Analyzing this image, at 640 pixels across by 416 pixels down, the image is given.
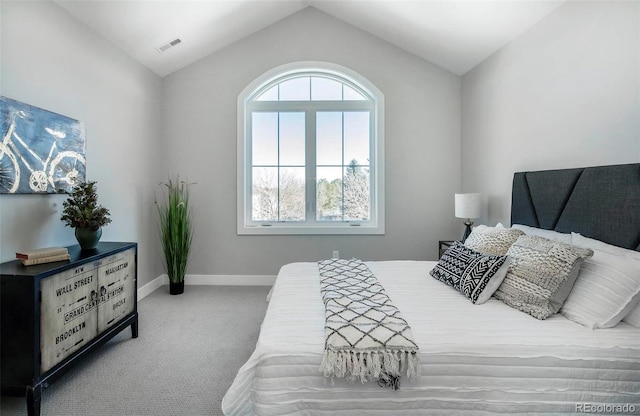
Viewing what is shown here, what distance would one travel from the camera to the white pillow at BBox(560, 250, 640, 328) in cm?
141

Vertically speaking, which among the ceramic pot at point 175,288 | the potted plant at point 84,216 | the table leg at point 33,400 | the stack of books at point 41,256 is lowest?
the table leg at point 33,400

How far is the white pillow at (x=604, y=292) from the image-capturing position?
4.62ft

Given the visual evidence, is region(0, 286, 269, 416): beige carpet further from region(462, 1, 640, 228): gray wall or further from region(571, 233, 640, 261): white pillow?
region(462, 1, 640, 228): gray wall

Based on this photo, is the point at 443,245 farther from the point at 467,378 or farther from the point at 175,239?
the point at 175,239

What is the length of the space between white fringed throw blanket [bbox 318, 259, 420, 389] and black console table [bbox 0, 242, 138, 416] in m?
1.51

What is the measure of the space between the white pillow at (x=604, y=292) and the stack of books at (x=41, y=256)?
2846 mm

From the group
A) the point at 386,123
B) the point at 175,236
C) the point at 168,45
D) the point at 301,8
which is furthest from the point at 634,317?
the point at 168,45

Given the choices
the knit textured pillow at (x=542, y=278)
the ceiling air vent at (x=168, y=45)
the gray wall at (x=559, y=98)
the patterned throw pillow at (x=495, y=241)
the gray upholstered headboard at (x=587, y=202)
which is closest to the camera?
the knit textured pillow at (x=542, y=278)

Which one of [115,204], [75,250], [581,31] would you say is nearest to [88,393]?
[75,250]

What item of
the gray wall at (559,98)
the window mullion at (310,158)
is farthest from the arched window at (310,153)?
the gray wall at (559,98)

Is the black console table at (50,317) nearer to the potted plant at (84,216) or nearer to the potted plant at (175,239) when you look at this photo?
the potted plant at (84,216)

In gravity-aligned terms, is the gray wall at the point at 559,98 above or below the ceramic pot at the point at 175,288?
above

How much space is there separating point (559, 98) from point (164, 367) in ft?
11.2

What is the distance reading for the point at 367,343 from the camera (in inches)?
49.3
